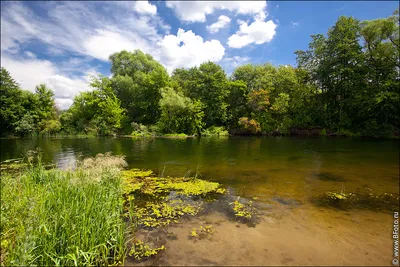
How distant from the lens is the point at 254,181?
33.5 feet

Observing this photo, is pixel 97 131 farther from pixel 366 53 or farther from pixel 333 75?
pixel 366 53

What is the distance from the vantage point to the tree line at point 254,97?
114ft

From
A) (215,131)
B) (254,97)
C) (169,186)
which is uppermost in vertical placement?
(254,97)

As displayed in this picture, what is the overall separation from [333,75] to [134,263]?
42870 millimetres

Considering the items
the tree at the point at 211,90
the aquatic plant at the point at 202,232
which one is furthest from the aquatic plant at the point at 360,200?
the tree at the point at 211,90

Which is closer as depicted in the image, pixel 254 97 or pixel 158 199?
pixel 158 199

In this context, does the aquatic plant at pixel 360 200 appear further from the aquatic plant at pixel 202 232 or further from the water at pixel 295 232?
the aquatic plant at pixel 202 232

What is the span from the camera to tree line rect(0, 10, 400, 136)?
34688 mm

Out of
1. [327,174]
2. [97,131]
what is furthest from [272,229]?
[97,131]

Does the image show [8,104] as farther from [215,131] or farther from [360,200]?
[360,200]

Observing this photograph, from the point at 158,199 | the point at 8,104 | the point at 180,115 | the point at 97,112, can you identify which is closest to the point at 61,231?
the point at 158,199

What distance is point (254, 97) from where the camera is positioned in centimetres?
4188

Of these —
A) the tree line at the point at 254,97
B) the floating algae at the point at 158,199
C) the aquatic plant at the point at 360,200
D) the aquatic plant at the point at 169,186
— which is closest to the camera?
the floating algae at the point at 158,199

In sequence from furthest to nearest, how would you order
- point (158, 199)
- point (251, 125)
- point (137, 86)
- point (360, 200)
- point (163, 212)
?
point (137, 86), point (251, 125), point (158, 199), point (360, 200), point (163, 212)
